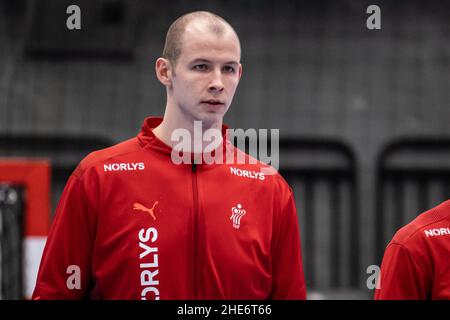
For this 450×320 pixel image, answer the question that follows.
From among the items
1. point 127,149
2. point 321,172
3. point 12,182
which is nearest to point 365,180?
point 321,172

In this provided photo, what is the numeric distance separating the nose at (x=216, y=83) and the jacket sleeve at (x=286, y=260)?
62 centimetres

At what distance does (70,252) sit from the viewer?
3182mm

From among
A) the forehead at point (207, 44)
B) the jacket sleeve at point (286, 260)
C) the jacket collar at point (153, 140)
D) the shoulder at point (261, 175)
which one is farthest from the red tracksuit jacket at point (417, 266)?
the forehead at point (207, 44)

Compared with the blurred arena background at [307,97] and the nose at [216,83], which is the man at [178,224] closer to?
the nose at [216,83]

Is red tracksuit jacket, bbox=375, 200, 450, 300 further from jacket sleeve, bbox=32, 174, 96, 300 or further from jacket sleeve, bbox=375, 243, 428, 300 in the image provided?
jacket sleeve, bbox=32, 174, 96, 300

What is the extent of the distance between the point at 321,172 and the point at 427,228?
5305mm

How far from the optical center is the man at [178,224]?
3141 millimetres

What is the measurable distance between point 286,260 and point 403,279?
57 cm

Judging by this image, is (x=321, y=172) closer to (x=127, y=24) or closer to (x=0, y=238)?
(x=127, y=24)

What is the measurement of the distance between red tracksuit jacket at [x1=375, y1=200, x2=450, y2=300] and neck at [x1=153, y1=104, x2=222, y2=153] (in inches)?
39.1

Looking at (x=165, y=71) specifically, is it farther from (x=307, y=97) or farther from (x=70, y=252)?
(x=307, y=97)

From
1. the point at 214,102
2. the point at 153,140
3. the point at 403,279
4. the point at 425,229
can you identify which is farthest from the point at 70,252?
the point at 425,229

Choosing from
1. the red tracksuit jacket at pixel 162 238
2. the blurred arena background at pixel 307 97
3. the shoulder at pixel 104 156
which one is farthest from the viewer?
the blurred arena background at pixel 307 97

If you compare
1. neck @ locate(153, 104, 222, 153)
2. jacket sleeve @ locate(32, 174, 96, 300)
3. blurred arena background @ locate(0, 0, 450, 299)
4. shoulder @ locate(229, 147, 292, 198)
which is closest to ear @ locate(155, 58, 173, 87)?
neck @ locate(153, 104, 222, 153)
